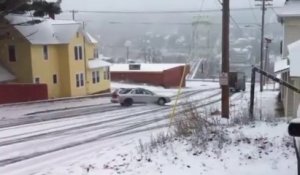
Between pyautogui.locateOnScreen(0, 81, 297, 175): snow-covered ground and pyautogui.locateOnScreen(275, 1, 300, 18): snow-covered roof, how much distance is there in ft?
30.6

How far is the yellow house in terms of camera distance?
44606 mm

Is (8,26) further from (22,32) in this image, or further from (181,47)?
(181,47)

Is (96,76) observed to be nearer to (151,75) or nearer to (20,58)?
(20,58)

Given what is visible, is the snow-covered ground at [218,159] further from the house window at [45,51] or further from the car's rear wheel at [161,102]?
the house window at [45,51]

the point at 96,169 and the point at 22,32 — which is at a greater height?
the point at 22,32

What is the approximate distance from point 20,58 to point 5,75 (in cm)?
202

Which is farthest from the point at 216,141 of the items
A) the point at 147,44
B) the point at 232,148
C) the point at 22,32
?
the point at 147,44

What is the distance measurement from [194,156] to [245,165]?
1.36 m

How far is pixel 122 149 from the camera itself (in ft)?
46.9

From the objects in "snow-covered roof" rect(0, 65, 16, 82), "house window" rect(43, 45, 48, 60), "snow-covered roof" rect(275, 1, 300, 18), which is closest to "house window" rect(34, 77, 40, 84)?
"snow-covered roof" rect(0, 65, 16, 82)

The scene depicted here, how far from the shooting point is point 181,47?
386ft

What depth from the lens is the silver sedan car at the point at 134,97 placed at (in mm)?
38200

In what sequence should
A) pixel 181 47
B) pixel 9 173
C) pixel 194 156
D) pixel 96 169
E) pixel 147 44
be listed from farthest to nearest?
pixel 147 44 < pixel 181 47 < pixel 9 173 < pixel 96 169 < pixel 194 156

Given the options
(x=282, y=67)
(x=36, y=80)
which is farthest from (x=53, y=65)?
(x=282, y=67)
